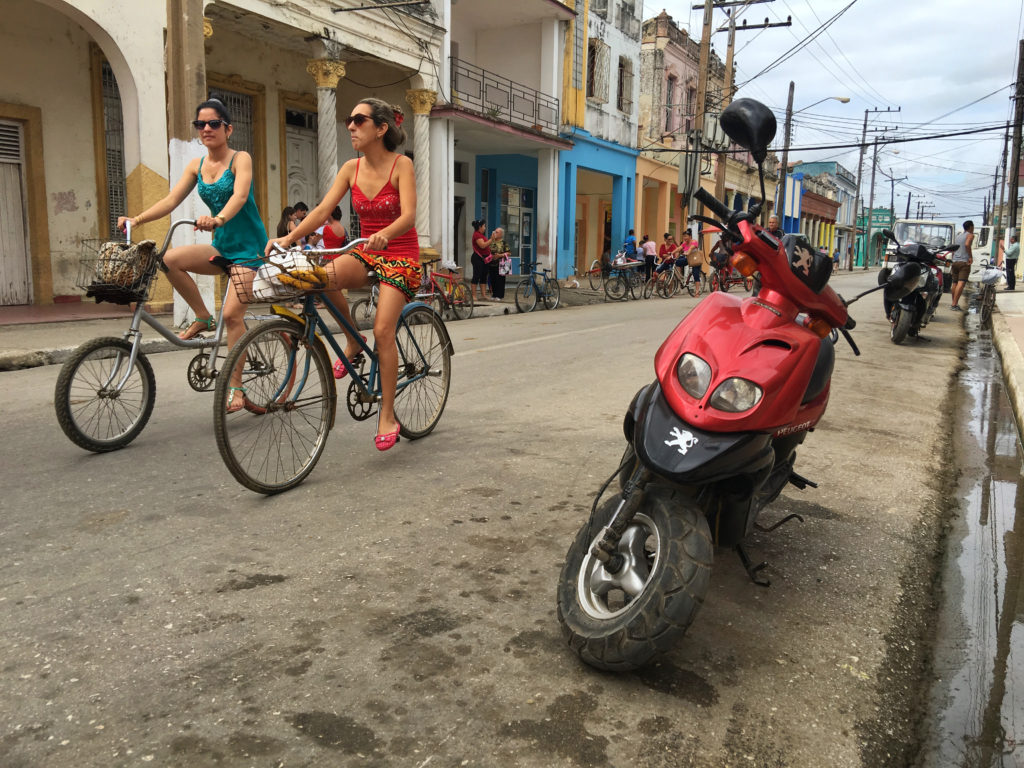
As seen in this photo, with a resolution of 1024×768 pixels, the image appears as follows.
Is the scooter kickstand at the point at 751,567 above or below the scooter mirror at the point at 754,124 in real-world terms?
below

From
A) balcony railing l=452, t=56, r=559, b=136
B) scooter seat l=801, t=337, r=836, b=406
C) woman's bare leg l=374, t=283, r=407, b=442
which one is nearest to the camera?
A: scooter seat l=801, t=337, r=836, b=406

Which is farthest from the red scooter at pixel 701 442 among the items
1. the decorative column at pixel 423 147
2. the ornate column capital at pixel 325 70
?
the decorative column at pixel 423 147

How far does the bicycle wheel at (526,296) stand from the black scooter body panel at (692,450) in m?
13.6

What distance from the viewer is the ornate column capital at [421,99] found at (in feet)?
56.6

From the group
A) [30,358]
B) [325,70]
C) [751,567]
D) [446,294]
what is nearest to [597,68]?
[325,70]

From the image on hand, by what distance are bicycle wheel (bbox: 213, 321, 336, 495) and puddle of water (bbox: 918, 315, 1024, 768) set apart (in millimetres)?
2732

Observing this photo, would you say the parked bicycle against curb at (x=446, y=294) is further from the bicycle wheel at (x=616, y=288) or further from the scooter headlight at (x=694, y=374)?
the scooter headlight at (x=694, y=374)

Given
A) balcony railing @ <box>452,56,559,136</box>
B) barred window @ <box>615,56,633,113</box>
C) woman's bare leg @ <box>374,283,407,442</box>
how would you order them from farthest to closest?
1. barred window @ <box>615,56,633,113</box>
2. balcony railing @ <box>452,56,559,136</box>
3. woman's bare leg @ <box>374,283,407,442</box>

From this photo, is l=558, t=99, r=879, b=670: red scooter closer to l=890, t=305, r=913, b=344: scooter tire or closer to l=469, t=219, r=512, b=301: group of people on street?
l=890, t=305, r=913, b=344: scooter tire

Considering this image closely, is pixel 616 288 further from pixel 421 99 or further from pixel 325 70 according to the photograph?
pixel 325 70

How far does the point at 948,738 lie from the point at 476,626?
4.34 ft

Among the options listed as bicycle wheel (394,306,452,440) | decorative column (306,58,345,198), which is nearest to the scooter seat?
bicycle wheel (394,306,452,440)

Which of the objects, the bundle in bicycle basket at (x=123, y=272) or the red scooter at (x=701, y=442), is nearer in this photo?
the red scooter at (x=701, y=442)

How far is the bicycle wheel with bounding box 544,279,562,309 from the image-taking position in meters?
16.7
